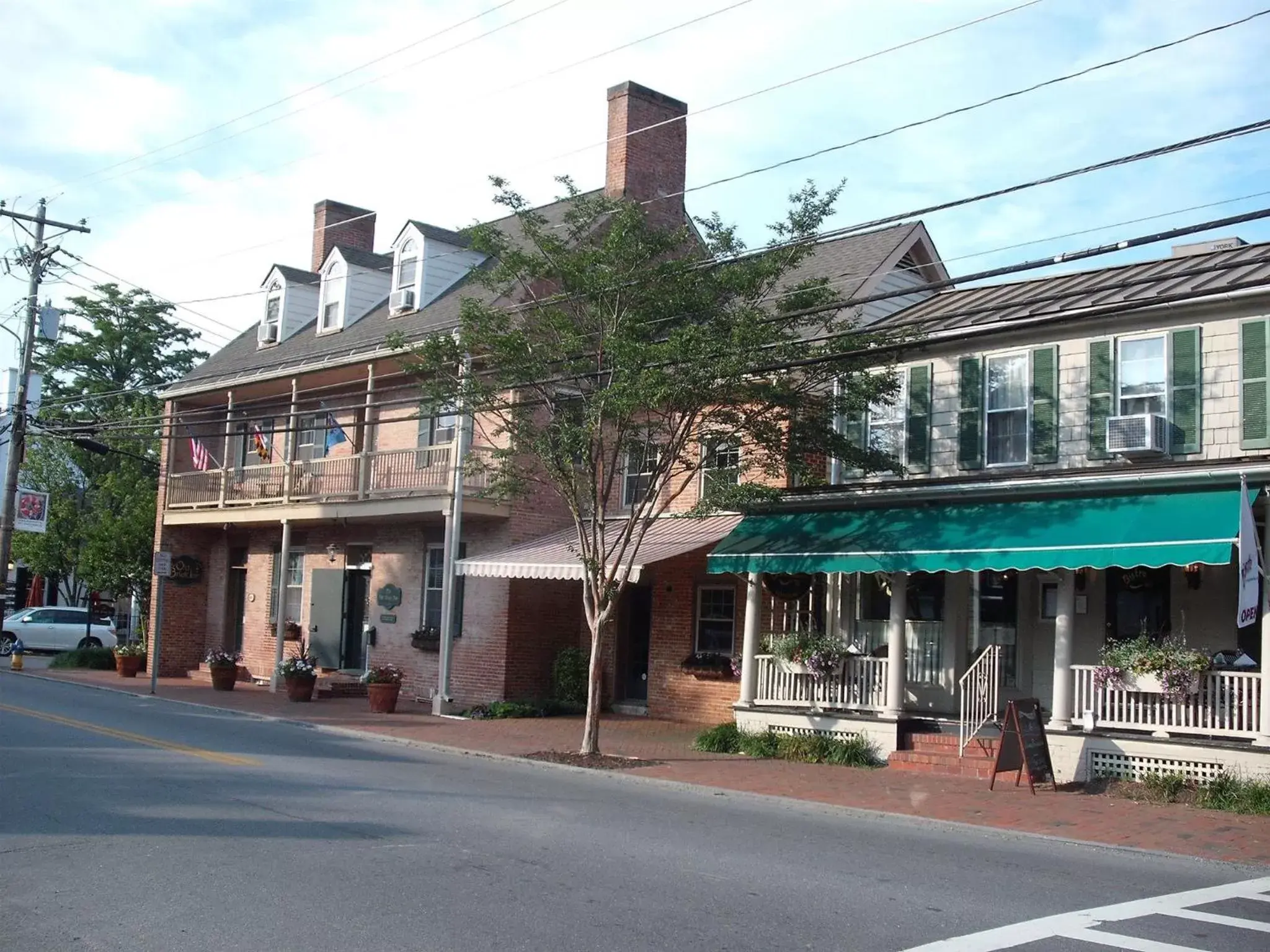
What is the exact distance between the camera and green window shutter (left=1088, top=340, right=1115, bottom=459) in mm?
16484

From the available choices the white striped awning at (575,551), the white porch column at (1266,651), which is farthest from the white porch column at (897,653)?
the white porch column at (1266,651)

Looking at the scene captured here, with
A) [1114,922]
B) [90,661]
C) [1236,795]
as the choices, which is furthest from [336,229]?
[1114,922]

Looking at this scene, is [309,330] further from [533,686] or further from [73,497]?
[73,497]

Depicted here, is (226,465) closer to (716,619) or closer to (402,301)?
(402,301)

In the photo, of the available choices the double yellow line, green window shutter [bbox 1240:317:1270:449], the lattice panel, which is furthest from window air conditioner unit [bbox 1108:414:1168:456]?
the double yellow line

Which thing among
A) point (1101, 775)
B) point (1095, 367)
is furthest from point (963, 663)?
point (1095, 367)

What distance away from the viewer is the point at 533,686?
77.0 ft

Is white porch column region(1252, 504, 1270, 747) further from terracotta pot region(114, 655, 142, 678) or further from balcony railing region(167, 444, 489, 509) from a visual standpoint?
terracotta pot region(114, 655, 142, 678)

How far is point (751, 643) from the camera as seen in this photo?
739 inches

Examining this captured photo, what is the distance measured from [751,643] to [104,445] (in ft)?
61.7

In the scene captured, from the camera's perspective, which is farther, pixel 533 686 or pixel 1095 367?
pixel 533 686

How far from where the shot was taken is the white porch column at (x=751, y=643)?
18.7 m

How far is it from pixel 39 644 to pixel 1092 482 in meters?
34.4

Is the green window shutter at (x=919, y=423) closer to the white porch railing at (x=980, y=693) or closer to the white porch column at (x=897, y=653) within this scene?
the white porch column at (x=897, y=653)
